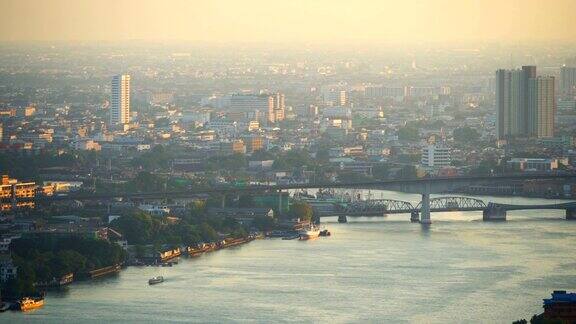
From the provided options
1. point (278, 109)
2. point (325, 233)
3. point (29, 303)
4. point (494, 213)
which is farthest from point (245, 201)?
point (278, 109)

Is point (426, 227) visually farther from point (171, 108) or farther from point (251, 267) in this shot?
point (171, 108)

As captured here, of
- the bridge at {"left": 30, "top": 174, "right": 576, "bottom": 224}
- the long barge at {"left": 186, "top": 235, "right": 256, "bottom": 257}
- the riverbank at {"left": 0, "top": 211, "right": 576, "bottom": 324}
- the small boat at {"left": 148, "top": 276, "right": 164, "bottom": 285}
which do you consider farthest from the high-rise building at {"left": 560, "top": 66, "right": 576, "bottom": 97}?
the small boat at {"left": 148, "top": 276, "right": 164, "bottom": 285}

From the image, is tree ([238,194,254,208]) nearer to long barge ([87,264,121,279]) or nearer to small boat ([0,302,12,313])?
long barge ([87,264,121,279])

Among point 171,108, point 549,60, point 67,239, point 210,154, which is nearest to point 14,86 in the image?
point 171,108

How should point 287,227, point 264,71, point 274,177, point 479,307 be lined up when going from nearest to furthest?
point 479,307, point 287,227, point 274,177, point 264,71

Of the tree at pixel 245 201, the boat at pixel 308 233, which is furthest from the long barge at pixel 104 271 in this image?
the tree at pixel 245 201

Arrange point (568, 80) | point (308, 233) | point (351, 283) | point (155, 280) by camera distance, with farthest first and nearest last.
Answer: point (568, 80), point (308, 233), point (155, 280), point (351, 283)

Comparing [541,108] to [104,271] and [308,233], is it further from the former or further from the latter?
[104,271]

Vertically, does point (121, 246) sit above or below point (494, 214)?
below

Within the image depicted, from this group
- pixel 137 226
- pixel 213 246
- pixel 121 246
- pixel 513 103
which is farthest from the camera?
pixel 513 103
